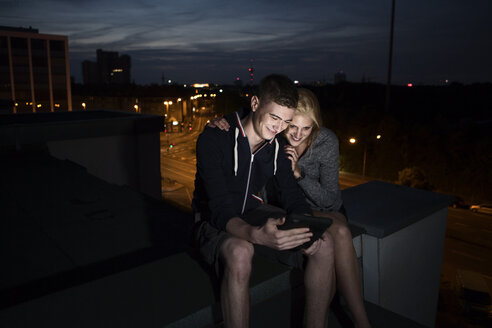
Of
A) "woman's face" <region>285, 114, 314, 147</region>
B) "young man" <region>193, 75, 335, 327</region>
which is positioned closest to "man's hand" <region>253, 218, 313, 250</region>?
"young man" <region>193, 75, 335, 327</region>

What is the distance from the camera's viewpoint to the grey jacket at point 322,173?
116 inches

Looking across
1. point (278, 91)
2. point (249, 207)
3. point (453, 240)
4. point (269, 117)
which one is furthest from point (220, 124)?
point (453, 240)

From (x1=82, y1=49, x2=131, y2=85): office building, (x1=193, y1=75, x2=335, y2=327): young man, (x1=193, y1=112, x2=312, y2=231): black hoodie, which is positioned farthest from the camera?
(x1=82, y1=49, x2=131, y2=85): office building

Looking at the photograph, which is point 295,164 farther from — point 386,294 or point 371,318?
point 386,294

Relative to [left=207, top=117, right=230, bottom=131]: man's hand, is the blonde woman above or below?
below

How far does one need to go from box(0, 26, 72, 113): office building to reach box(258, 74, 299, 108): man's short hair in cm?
6773

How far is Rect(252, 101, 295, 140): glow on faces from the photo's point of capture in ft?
7.80

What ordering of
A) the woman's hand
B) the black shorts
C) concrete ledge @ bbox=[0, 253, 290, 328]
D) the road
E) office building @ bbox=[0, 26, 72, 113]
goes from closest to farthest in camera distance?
concrete ledge @ bbox=[0, 253, 290, 328], the black shorts, the woman's hand, the road, office building @ bbox=[0, 26, 72, 113]

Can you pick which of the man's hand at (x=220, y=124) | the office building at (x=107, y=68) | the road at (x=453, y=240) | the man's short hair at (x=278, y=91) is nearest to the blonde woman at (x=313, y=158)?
the man's short hair at (x=278, y=91)

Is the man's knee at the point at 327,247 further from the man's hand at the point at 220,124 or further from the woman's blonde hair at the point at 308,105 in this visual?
the woman's blonde hair at the point at 308,105

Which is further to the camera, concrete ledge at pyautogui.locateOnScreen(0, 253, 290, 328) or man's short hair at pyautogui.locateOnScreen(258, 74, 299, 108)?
man's short hair at pyautogui.locateOnScreen(258, 74, 299, 108)

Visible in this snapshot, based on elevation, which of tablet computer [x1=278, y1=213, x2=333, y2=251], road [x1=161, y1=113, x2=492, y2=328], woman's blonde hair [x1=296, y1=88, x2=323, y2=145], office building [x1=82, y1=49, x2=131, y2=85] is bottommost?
road [x1=161, y1=113, x2=492, y2=328]

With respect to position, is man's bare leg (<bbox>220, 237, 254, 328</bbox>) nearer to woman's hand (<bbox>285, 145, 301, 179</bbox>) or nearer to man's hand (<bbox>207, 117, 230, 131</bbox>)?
man's hand (<bbox>207, 117, 230, 131</bbox>)

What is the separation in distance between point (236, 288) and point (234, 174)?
89cm
